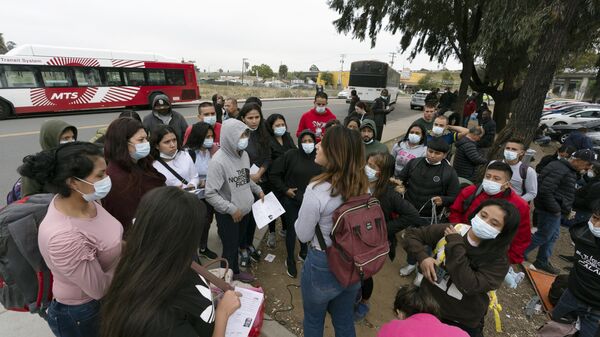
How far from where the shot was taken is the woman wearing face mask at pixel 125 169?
87.7 inches

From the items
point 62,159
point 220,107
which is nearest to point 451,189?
point 62,159

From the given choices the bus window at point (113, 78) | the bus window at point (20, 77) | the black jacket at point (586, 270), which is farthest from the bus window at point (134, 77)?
the black jacket at point (586, 270)

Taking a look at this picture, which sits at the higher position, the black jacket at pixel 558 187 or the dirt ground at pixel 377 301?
the black jacket at pixel 558 187

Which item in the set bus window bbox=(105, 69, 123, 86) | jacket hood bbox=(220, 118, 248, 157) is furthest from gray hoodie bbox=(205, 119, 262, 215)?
bus window bbox=(105, 69, 123, 86)

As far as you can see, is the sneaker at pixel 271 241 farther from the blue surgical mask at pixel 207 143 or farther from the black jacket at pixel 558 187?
the black jacket at pixel 558 187

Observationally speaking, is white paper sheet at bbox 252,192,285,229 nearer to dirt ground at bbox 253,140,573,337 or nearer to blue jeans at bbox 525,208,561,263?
dirt ground at bbox 253,140,573,337

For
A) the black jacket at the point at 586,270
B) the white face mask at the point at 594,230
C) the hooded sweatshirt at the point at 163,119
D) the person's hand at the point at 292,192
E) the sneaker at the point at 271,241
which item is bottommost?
the sneaker at the point at 271,241

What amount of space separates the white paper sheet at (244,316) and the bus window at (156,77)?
15.8m

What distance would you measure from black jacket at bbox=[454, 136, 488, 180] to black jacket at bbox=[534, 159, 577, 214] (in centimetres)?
71

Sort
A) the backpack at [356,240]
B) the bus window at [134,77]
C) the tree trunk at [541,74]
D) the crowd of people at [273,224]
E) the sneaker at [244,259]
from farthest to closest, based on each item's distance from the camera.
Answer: the bus window at [134,77] < the tree trunk at [541,74] < the sneaker at [244,259] < the backpack at [356,240] < the crowd of people at [273,224]

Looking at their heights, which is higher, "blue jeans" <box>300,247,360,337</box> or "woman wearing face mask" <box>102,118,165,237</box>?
"woman wearing face mask" <box>102,118,165,237</box>

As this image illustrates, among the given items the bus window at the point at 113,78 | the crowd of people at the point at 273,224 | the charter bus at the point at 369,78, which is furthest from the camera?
the charter bus at the point at 369,78

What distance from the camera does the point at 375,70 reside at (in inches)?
722

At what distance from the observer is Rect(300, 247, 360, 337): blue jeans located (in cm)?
191
